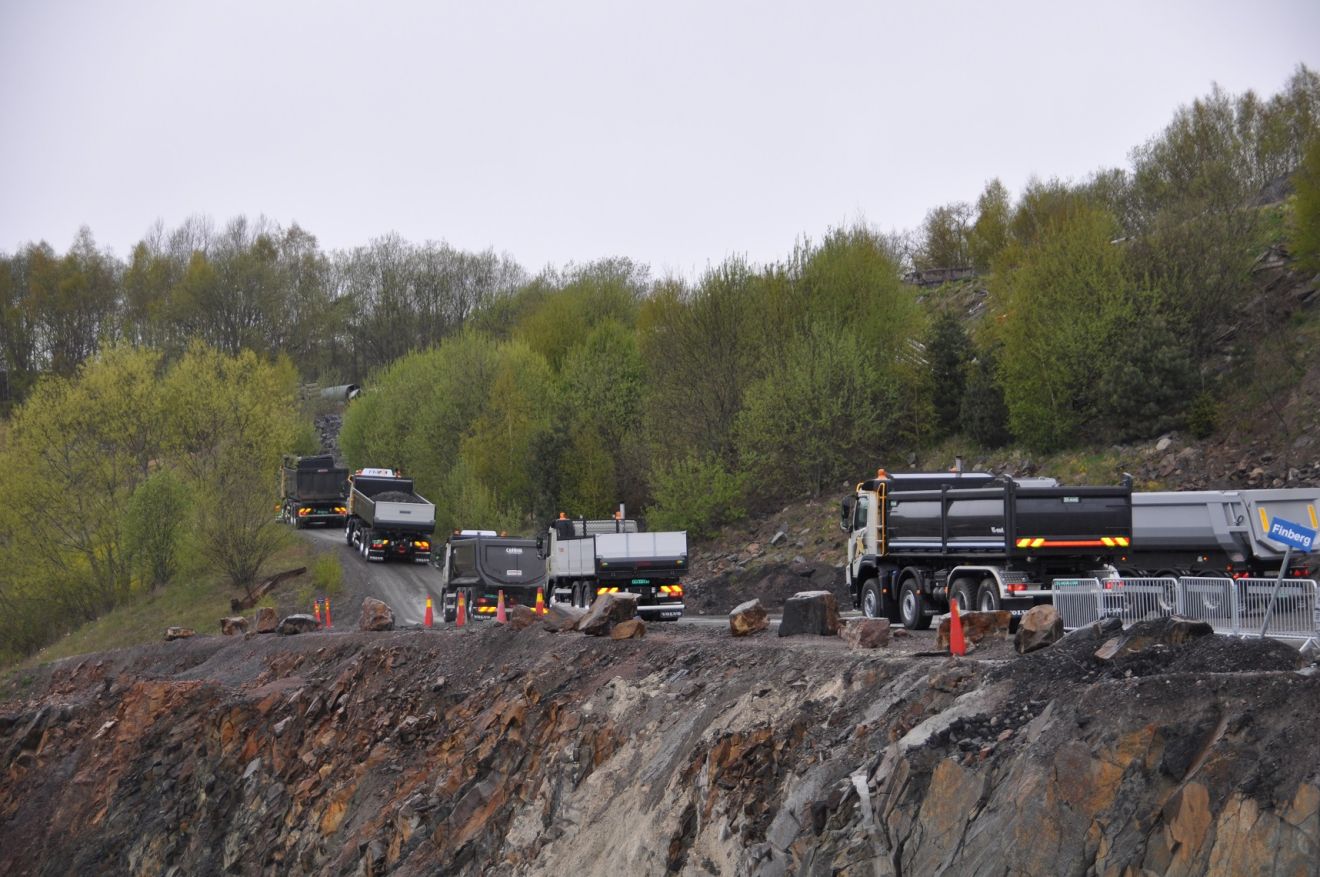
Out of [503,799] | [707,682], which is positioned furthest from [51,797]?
[707,682]

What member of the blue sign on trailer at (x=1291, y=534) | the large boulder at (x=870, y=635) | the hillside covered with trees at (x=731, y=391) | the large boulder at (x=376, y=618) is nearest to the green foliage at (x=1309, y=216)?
the hillside covered with trees at (x=731, y=391)

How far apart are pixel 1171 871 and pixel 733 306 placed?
43.8 meters

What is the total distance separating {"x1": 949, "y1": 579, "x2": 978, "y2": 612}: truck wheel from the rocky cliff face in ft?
17.1

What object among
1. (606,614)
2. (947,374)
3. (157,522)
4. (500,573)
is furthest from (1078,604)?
(157,522)

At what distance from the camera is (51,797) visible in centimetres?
2608

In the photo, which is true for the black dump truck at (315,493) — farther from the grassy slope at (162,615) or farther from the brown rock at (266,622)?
the brown rock at (266,622)

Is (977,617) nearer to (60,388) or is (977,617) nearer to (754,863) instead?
(754,863)

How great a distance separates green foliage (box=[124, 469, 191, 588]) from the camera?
156 feet

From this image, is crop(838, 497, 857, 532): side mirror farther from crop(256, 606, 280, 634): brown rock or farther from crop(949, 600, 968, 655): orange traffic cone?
crop(256, 606, 280, 634): brown rock

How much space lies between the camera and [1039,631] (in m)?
12.4

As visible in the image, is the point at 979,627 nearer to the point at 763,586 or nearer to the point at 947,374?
the point at 763,586

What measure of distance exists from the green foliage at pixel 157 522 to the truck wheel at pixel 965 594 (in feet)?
114

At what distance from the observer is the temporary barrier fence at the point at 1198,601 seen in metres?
16.9

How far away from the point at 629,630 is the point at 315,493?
46.7 m
